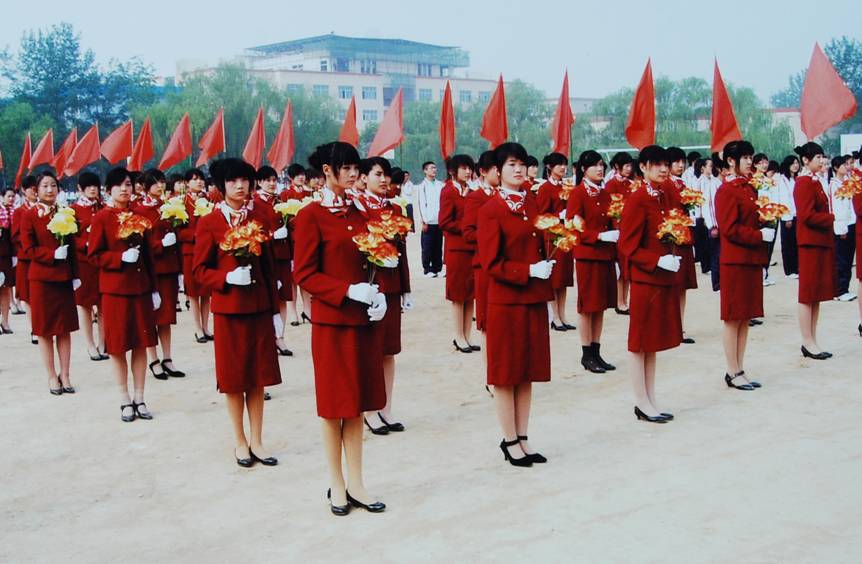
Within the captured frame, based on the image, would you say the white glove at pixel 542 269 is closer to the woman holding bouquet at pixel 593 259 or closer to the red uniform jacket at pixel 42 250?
the woman holding bouquet at pixel 593 259

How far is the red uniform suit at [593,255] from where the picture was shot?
8195 millimetres

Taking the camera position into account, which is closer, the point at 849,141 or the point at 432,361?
the point at 432,361

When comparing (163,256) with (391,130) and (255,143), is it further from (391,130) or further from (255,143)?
(255,143)

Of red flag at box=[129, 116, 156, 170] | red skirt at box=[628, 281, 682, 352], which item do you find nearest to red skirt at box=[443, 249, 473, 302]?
red skirt at box=[628, 281, 682, 352]

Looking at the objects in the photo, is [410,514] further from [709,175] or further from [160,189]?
[709,175]

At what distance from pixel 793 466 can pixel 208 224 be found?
3688mm

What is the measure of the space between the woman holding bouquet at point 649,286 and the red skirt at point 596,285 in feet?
5.41

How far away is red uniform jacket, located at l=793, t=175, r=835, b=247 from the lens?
320 inches

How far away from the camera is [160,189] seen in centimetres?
935

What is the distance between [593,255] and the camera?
27.6 ft

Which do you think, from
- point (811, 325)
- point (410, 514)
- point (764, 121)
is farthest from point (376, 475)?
point (764, 121)

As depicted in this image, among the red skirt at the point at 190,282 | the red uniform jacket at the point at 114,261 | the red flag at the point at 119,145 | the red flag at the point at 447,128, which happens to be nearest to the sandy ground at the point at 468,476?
the red uniform jacket at the point at 114,261

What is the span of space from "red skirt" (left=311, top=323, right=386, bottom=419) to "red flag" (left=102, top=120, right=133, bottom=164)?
36.5ft

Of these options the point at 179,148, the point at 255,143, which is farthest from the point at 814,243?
the point at 179,148
